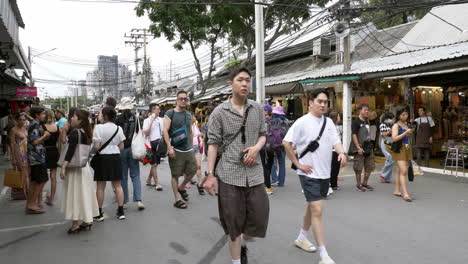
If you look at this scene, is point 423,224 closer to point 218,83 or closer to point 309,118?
point 309,118

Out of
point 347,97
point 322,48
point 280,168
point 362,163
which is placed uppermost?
point 322,48

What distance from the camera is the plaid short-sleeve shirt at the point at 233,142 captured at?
318 centimetres

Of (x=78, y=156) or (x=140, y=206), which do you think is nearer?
(x=78, y=156)

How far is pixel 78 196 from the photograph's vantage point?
4867 mm

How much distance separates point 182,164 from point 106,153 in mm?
1308

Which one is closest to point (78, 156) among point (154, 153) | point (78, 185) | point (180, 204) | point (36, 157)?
point (78, 185)

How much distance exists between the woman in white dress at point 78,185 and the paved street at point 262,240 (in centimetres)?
23

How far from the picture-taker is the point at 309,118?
395 centimetres

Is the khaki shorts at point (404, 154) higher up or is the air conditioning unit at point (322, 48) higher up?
the air conditioning unit at point (322, 48)

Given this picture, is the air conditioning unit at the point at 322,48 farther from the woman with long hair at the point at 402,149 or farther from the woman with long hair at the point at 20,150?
the woman with long hair at the point at 20,150

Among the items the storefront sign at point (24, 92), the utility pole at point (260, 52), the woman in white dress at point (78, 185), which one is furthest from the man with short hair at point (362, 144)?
the storefront sign at point (24, 92)

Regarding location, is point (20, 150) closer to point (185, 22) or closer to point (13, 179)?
point (13, 179)

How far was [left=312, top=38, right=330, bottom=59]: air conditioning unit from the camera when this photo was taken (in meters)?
17.8

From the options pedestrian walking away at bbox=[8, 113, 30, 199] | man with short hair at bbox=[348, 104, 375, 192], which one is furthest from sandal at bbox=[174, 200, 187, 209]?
man with short hair at bbox=[348, 104, 375, 192]
